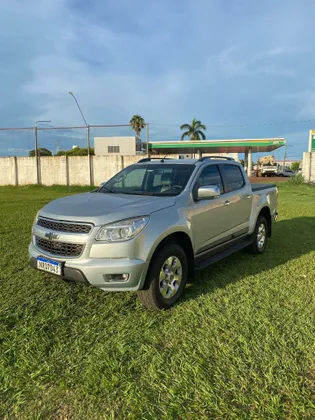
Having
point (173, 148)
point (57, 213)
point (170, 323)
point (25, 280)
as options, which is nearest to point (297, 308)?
point (170, 323)

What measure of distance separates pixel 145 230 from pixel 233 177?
2.54 m

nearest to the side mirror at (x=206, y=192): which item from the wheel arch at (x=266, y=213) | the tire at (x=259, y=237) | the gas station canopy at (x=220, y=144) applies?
the tire at (x=259, y=237)

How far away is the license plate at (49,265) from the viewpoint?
332 centimetres

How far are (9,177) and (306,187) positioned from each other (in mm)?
19872

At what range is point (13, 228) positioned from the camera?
777 cm

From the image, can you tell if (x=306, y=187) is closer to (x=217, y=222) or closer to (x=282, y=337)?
(x=217, y=222)

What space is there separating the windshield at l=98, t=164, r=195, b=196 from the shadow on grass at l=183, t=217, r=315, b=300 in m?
1.33

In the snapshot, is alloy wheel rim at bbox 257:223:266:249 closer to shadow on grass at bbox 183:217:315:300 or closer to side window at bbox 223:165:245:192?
shadow on grass at bbox 183:217:315:300

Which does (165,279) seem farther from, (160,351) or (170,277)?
(160,351)

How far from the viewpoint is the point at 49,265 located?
135 inches

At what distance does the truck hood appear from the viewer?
10.7 feet

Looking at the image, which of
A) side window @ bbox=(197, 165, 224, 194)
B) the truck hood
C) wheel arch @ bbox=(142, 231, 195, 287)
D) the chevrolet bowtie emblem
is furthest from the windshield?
the chevrolet bowtie emblem

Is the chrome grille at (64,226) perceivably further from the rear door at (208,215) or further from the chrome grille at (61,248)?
the rear door at (208,215)

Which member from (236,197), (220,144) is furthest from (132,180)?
(220,144)
